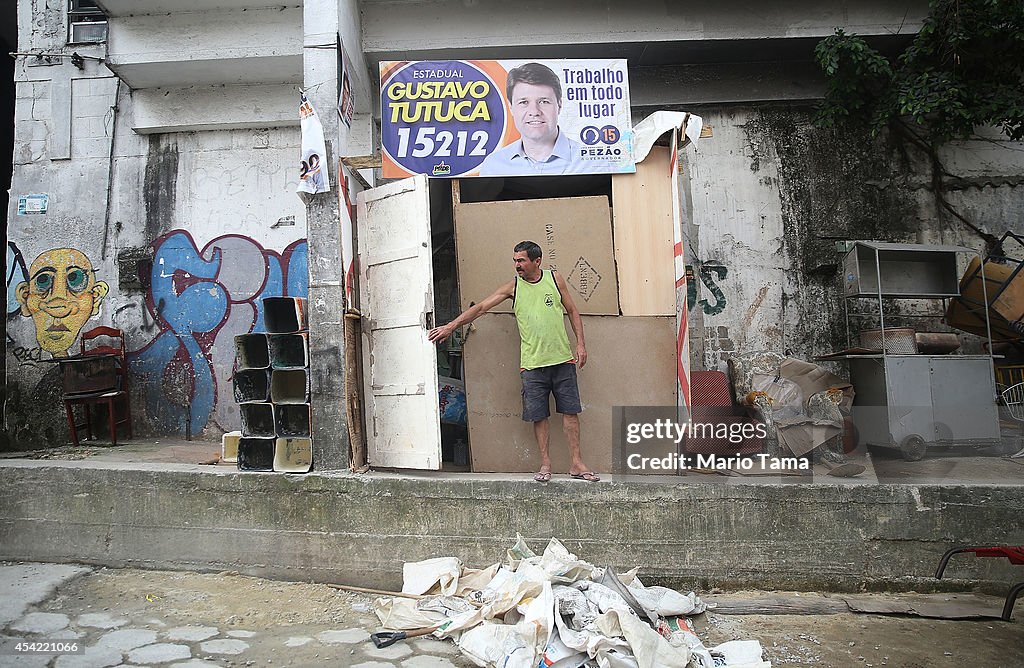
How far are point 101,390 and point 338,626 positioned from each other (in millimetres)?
4709

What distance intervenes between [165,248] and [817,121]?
751 cm

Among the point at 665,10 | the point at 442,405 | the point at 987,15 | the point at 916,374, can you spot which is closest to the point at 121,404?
the point at 442,405

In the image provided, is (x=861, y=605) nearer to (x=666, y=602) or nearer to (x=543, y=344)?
(x=666, y=602)

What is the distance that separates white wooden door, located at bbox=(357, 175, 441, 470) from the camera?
5.32 metres

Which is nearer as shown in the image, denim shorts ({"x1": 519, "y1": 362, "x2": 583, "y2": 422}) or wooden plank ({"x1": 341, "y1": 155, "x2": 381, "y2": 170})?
denim shorts ({"x1": 519, "y1": 362, "x2": 583, "y2": 422})

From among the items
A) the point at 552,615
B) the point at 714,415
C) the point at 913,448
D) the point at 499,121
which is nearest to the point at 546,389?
the point at 552,615

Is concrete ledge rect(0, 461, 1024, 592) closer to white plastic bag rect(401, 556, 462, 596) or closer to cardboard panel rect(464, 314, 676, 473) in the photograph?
white plastic bag rect(401, 556, 462, 596)

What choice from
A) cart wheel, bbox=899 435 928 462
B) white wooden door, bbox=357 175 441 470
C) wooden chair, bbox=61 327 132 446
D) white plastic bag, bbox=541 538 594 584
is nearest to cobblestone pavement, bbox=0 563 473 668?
white plastic bag, bbox=541 538 594 584

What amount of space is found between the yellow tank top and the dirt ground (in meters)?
2.05

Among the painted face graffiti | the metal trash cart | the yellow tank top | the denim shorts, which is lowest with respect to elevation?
the metal trash cart

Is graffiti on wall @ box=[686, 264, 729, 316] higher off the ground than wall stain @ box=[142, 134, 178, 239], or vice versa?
wall stain @ box=[142, 134, 178, 239]

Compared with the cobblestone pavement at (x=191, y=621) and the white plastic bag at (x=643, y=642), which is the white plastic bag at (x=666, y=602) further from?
the cobblestone pavement at (x=191, y=621)

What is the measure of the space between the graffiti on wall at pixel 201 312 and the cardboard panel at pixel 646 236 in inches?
152

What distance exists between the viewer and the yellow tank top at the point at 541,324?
5.20 metres
